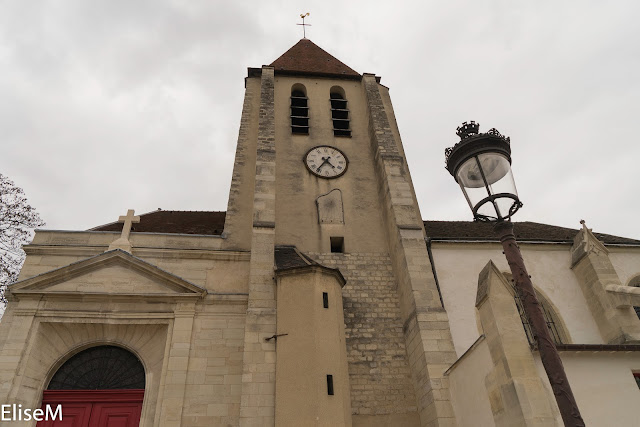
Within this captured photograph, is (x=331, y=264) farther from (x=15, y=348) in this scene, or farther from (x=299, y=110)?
(x=15, y=348)

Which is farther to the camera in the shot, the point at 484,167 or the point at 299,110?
the point at 299,110

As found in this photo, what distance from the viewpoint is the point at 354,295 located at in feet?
32.7

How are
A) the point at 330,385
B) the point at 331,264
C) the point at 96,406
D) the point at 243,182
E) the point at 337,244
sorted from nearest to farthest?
1. the point at 330,385
2. the point at 96,406
3. the point at 331,264
4. the point at 337,244
5. the point at 243,182

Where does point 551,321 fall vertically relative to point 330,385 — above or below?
above

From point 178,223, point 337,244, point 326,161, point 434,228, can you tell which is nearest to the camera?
point 337,244

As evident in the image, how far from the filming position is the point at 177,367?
27.3 feet

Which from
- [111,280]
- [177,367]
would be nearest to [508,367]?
[177,367]

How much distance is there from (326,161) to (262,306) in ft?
16.7

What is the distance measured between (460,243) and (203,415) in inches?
275

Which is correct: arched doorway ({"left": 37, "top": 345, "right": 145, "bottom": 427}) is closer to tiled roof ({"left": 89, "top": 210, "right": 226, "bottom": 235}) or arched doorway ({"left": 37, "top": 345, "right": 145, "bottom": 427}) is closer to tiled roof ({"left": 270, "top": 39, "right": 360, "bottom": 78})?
tiled roof ({"left": 89, "top": 210, "right": 226, "bottom": 235})

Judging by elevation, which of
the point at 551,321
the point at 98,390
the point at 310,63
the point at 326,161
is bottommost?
the point at 98,390

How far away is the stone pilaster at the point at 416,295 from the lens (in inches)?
313

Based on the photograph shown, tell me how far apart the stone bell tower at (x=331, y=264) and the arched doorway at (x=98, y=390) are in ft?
8.09

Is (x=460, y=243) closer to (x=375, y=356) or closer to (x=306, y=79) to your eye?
(x=375, y=356)
